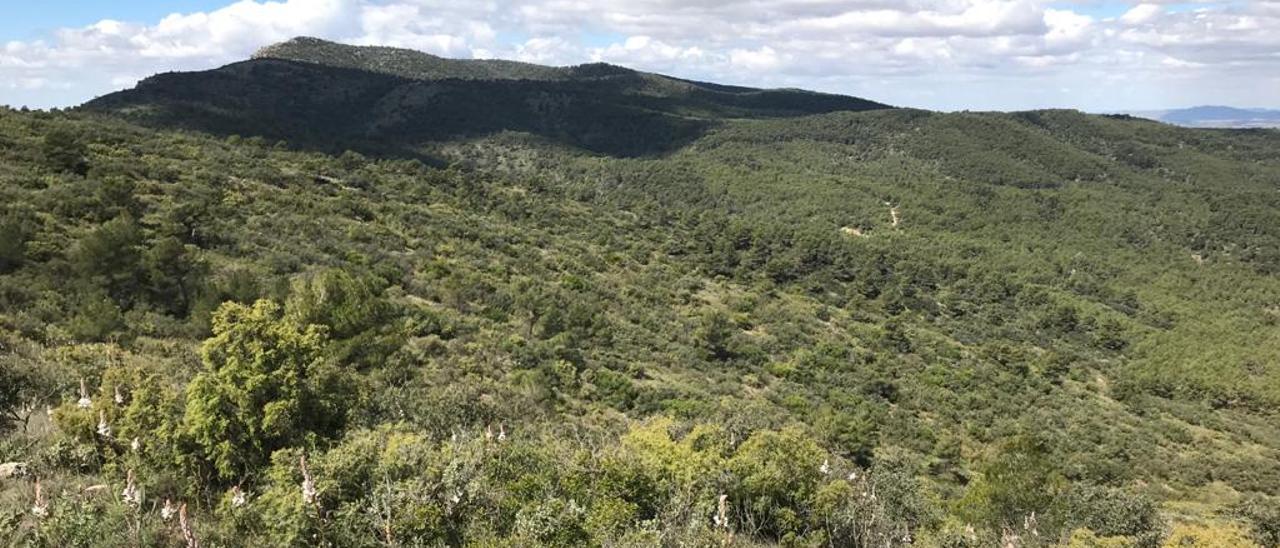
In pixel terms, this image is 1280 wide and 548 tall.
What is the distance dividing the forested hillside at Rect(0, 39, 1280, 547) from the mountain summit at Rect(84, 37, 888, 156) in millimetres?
2399

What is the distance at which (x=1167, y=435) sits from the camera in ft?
139

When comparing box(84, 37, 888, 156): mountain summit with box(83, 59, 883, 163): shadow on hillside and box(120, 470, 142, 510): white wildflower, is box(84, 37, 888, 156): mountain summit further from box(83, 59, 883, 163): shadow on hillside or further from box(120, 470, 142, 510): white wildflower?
box(120, 470, 142, 510): white wildflower

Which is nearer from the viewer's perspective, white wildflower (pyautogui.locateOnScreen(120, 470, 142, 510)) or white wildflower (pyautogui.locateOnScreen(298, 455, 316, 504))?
white wildflower (pyautogui.locateOnScreen(120, 470, 142, 510))

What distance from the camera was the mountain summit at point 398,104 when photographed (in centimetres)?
9506

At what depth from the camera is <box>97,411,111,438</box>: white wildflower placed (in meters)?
8.91

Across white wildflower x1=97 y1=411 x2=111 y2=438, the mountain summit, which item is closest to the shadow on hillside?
the mountain summit

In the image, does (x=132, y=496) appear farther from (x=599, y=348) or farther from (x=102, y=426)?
(x=599, y=348)

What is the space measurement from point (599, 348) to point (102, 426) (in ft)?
85.6

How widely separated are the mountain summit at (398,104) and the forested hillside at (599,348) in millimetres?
2399

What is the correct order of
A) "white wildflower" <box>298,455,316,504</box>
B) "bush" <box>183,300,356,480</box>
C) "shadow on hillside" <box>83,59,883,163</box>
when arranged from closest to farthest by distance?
"white wildflower" <box>298,455,316,504</box> < "bush" <box>183,300,356,480</box> < "shadow on hillside" <box>83,59,883,163</box>

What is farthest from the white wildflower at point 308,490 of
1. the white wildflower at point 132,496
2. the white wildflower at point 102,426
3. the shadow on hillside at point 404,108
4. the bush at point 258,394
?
the shadow on hillside at point 404,108

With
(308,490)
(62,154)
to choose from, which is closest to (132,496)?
(308,490)

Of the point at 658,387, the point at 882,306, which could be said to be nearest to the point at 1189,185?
the point at 882,306

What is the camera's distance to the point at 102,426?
8.90 meters
